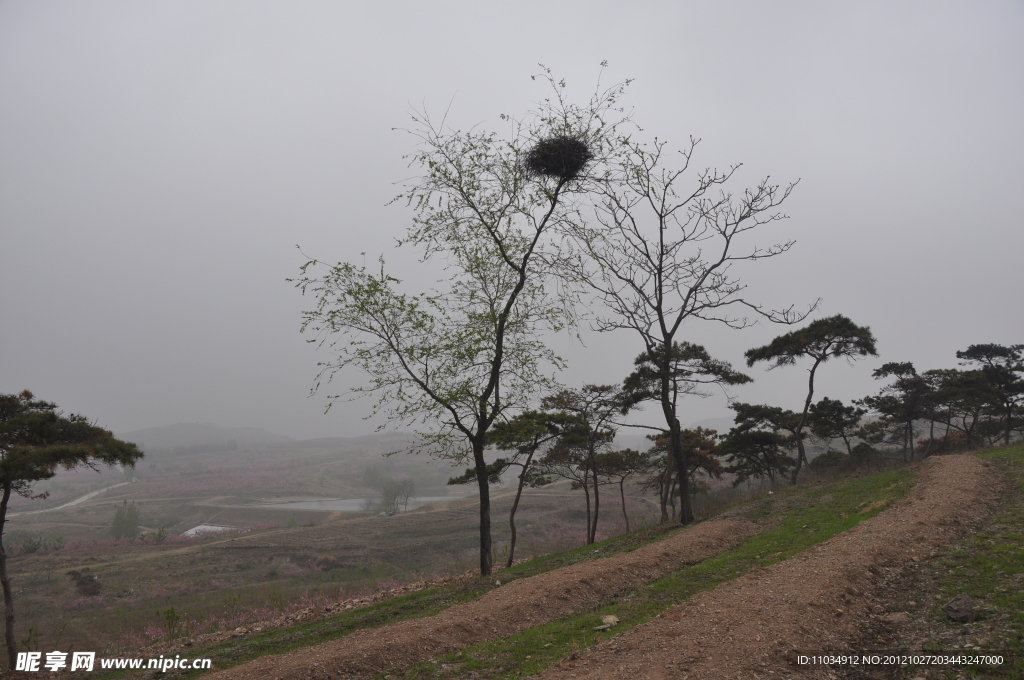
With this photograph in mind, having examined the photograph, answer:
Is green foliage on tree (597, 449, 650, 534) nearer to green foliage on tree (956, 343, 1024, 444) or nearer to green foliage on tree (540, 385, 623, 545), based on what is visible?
green foliage on tree (540, 385, 623, 545)

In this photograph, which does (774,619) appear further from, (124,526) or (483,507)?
(124,526)

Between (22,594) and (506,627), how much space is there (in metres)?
28.7

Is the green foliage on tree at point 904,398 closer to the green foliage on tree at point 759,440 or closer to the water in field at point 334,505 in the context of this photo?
the green foliage on tree at point 759,440

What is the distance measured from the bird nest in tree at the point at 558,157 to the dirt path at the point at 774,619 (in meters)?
10.4

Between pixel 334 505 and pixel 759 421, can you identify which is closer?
pixel 759 421

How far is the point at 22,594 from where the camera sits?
2377 centimetres

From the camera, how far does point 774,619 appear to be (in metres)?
5.97

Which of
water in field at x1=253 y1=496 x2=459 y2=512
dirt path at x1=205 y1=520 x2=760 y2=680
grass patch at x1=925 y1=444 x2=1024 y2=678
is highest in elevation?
grass patch at x1=925 y1=444 x2=1024 y2=678

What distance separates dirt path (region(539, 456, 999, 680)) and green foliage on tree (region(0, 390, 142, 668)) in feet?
40.6

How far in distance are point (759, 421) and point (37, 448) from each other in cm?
3143

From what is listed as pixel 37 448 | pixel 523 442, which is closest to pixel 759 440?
pixel 523 442

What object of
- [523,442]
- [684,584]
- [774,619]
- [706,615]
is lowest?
[684,584]

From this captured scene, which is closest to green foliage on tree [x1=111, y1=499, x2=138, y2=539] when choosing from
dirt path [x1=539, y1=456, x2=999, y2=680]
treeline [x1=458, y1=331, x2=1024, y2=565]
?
treeline [x1=458, y1=331, x2=1024, y2=565]

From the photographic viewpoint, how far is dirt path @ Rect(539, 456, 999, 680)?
17.3 ft
